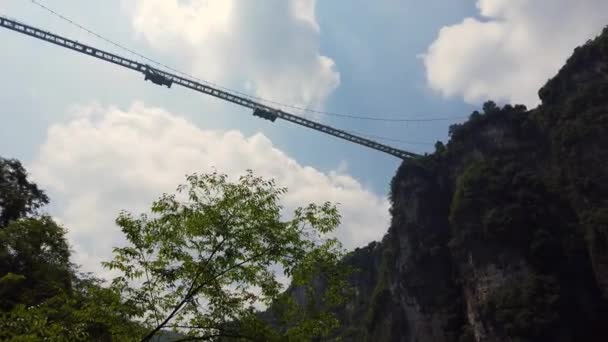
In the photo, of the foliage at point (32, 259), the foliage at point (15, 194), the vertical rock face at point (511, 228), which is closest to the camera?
the foliage at point (32, 259)

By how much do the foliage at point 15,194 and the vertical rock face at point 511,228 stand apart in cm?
4156

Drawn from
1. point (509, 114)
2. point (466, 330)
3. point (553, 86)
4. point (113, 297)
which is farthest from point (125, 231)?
point (509, 114)

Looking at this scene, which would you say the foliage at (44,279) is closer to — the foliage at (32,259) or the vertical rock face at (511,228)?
the foliage at (32,259)

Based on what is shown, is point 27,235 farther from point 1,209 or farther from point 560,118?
point 560,118

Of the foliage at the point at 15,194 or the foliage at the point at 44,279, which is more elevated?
the foliage at the point at 15,194

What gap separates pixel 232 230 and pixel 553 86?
5497 cm

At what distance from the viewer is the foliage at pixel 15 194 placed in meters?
26.6

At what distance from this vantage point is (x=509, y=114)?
2395 inches

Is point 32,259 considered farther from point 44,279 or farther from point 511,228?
point 511,228

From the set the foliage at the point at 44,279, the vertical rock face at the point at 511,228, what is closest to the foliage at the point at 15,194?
the foliage at the point at 44,279

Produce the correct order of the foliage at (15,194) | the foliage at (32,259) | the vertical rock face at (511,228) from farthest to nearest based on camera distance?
the vertical rock face at (511,228) < the foliage at (15,194) < the foliage at (32,259)

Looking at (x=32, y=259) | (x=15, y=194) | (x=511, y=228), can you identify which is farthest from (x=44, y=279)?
(x=511, y=228)

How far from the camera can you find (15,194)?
27141mm

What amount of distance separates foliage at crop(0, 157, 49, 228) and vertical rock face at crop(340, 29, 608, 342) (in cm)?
4156
